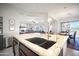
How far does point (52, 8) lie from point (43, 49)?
0.84 meters

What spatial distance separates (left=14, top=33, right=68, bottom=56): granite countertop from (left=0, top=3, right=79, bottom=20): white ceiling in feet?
1.44

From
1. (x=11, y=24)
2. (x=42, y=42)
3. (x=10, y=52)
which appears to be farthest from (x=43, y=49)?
(x=11, y=24)

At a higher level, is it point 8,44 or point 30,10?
point 30,10

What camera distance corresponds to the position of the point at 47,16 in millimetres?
2361

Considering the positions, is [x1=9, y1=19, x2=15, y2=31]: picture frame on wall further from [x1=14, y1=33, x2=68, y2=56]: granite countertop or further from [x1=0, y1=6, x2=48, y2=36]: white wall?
[x1=14, y1=33, x2=68, y2=56]: granite countertop

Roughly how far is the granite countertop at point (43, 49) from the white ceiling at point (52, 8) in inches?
17.3

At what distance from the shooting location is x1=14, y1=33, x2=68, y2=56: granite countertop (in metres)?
2.20

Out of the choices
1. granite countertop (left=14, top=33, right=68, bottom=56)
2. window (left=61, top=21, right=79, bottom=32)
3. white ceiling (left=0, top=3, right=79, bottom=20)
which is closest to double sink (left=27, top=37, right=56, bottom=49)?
granite countertop (left=14, top=33, right=68, bottom=56)

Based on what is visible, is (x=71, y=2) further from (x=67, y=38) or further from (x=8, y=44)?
(x=8, y=44)

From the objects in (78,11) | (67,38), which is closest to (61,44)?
(67,38)

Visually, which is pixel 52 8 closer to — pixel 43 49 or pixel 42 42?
pixel 42 42

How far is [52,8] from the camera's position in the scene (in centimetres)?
236

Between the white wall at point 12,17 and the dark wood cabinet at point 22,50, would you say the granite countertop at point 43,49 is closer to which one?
the dark wood cabinet at point 22,50

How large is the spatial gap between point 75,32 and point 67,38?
20 cm
